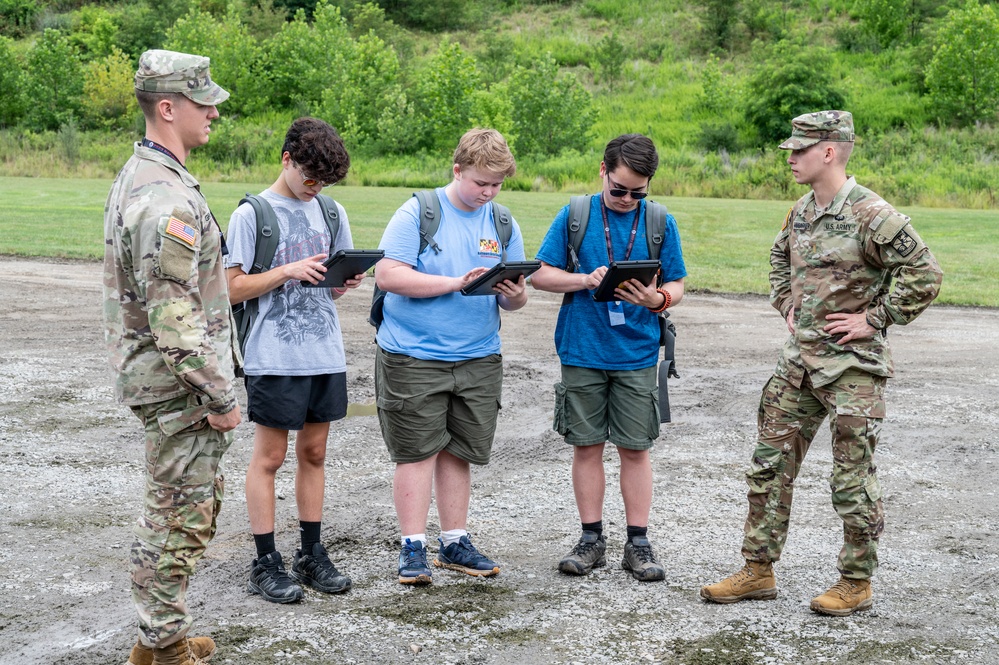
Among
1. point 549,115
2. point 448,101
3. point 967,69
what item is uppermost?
point 967,69

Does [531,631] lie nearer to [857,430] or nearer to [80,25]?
[857,430]

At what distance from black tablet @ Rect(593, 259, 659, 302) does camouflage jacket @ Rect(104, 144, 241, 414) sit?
1.82 metres

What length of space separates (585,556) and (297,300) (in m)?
1.94

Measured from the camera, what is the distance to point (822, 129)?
180 inches

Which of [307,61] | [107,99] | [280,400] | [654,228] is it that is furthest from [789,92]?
[280,400]

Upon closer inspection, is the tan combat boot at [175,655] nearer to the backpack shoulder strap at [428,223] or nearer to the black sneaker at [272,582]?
the black sneaker at [272,582]

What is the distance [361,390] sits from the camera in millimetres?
8875

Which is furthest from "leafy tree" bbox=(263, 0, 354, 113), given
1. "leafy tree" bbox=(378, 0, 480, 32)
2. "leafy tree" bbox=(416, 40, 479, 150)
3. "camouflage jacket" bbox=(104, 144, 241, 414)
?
"camouflage jacket" bbox=(104, 144, 241, 414)

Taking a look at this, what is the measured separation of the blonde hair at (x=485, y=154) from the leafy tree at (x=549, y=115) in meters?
41.1

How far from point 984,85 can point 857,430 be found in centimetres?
4913

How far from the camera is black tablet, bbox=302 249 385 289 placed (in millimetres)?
4465

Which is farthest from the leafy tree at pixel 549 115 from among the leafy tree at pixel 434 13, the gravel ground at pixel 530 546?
the gravel ground at pixel 530 546

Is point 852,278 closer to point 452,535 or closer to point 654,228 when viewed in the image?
point 654,228

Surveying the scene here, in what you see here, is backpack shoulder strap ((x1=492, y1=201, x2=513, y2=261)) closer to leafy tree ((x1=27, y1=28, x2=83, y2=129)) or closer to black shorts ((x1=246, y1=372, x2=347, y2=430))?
black shorts ((x1=246, y1=372, x2=347, y2=430))
